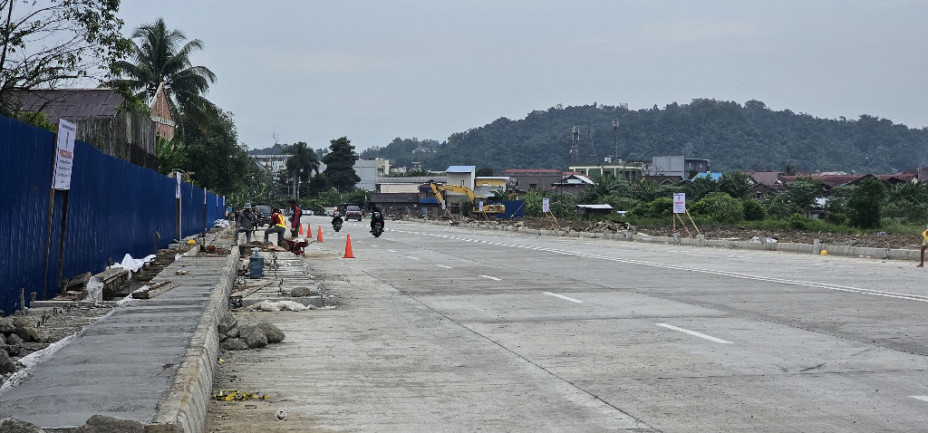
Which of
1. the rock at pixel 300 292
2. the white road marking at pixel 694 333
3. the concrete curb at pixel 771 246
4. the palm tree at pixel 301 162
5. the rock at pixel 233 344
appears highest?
the palm tree at pixel 301 162

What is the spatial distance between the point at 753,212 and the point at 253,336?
71.1 metres

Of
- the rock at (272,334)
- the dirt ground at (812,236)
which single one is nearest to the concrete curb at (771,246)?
the dirt ground at (812,236)

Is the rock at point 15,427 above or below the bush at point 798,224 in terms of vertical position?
below

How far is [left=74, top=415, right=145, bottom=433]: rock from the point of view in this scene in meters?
5.54

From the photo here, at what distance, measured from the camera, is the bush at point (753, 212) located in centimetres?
7825

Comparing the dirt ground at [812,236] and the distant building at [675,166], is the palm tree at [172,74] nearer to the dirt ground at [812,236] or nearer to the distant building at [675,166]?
the dirt ground at [812,236]

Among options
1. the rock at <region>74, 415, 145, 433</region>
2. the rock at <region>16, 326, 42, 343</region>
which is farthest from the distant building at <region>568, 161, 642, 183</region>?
the rock at <region>74, 415, 145, 433</region>

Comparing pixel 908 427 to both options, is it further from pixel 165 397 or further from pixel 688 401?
pixel 165 397

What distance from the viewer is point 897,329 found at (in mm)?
13445

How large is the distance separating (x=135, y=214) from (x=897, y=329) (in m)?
16.9

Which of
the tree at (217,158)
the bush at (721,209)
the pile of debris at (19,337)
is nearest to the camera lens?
the pile of debris at (19,337)

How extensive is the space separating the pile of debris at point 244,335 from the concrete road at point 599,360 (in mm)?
206

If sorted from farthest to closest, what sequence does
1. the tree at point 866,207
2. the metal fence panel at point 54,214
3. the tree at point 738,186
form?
the tree at point 738,186 < the tree at point 866,207 < the metal fence panel at point 54,214

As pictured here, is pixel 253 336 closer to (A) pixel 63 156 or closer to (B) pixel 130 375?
(B) pixel 130 375
